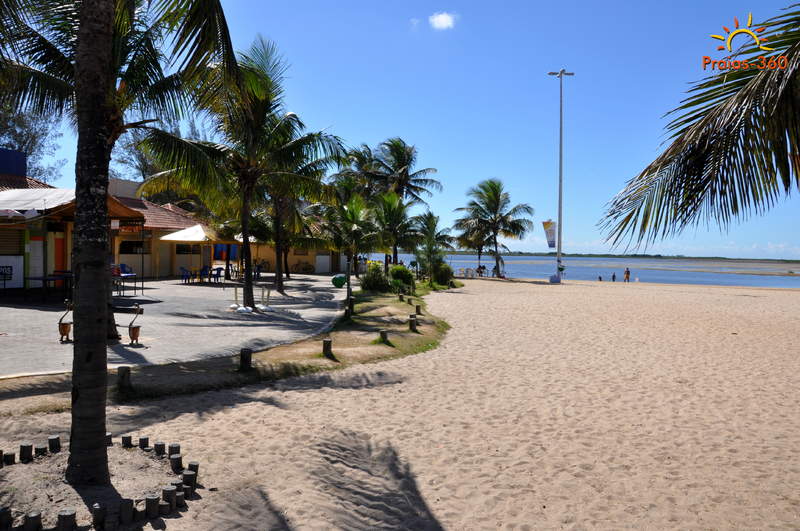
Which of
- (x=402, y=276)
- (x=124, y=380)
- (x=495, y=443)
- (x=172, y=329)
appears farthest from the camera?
(x=402, y=276)

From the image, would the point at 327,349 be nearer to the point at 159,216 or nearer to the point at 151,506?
the point at 151,506

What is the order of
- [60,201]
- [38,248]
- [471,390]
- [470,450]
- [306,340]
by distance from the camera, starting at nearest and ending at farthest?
[470,450], [471,390], [306,340], [60,201], [38,248]

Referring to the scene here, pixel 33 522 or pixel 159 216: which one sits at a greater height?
pixel 159 216

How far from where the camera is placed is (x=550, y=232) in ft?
121

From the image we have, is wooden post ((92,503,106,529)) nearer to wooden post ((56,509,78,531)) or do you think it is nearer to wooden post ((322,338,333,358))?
wooden post ((56,509,78,531))

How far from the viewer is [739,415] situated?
638 cm

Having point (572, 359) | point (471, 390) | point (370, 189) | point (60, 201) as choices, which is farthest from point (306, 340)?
point (370, 189)

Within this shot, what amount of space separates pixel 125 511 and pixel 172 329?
8061 mm

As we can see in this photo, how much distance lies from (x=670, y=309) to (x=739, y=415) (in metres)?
13.5

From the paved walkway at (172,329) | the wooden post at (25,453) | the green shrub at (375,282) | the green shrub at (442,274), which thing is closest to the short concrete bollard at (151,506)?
the wooden post at (25,453)

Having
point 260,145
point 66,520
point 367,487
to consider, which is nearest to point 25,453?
point 66,520

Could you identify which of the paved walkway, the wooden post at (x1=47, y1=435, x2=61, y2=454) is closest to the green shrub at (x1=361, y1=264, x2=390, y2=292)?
the paved walkway

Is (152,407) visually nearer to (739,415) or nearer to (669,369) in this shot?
(739,415)

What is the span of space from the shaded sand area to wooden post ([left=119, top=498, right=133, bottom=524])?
28cm
